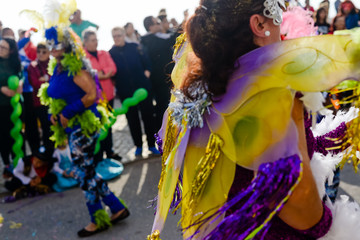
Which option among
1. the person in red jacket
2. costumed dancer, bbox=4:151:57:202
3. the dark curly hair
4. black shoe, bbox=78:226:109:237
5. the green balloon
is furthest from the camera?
the person in red jacket

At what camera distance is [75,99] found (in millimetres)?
3561

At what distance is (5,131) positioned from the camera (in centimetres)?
547

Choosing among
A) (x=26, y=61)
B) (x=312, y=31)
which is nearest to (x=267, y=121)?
(x=312, y=31)

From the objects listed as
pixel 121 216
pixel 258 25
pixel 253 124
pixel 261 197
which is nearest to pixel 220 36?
pixel 258 25

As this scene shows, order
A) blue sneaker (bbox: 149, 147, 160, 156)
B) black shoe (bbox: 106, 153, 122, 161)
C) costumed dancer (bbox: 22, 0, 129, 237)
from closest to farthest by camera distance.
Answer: costumed dancer (bbox: 22, 0, 129, 237) → black shoe (bbox: 106, 153, 122, 161) → blue sneaker (bbox: 149, 147, 160, 156)

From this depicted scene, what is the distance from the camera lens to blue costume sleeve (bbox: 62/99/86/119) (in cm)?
352

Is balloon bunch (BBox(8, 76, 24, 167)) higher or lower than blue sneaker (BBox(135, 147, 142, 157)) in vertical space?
higher

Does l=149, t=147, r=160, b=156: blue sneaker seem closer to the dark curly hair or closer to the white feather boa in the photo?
the white feather boa

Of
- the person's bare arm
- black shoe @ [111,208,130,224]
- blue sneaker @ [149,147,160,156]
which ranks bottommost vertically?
blue sneaker @ [149,147,160,156]

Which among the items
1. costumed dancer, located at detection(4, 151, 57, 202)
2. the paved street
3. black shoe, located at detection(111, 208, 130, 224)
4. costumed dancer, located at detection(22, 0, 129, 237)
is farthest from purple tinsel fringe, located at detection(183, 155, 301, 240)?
costumed dancer, located at detection(4, 151, 57, 202)

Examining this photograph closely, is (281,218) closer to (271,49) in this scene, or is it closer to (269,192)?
(269,192)

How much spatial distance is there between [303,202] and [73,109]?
2702 millimetres

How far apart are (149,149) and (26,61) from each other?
2370 millimetres

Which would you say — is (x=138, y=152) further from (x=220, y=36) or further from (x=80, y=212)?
(x=220, y=36)
